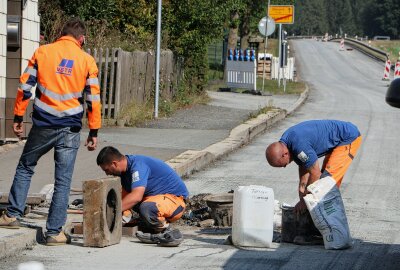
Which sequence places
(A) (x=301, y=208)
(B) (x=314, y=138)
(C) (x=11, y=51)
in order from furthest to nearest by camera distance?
(C) (x=11, y=51)
(A) (x=301, y=208)
(B) (x=314, y=138)

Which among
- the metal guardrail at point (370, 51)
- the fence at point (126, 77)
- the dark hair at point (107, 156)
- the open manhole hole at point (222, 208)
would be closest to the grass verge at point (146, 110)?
the fence at point (126, 77)

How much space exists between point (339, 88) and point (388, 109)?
546 inches

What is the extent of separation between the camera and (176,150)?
54.8 feet

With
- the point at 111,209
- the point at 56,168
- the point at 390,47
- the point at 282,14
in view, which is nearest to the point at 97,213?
the point at 111,209

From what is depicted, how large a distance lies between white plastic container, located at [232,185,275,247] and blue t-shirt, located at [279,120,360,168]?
0.47 meters

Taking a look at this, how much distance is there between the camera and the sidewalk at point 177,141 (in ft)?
42.0

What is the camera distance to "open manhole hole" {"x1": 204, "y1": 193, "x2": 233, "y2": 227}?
1093 centimetres

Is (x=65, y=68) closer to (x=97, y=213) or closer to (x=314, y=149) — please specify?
(x=97, y=213)

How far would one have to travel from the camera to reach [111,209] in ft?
31.8

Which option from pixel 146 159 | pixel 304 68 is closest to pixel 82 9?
pixel 146 159

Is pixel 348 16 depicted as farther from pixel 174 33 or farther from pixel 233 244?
pixel 233 244

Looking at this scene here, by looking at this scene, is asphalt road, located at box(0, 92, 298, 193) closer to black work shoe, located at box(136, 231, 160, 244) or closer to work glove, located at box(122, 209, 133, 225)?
work glove, located at box(122, 209, 133, 225)

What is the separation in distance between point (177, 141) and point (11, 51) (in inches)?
136

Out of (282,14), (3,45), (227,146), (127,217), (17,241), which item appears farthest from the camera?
(282,14)
